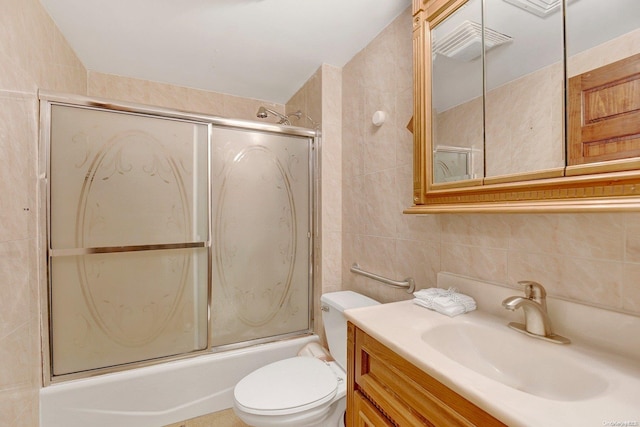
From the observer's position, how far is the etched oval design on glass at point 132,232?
142 centimetres

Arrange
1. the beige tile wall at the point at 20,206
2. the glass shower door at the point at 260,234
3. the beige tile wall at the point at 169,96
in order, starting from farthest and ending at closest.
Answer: the beige tile wall at the point at 169,96
the glass shower door at the point at 260,234
the beige tile wall at the point at 20,206

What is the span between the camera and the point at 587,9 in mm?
686

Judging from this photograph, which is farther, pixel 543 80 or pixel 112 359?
pixel 112 359

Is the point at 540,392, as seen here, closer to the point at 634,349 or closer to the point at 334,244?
the point at 634,349

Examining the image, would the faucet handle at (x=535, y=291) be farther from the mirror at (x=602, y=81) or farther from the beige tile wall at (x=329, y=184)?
the beige tile wall at (x=329, y=184)

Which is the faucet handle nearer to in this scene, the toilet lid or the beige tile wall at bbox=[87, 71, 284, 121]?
the toilet lid

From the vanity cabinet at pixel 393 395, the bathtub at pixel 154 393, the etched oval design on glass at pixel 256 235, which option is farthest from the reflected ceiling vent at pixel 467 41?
the bathtub at pixel 154 393

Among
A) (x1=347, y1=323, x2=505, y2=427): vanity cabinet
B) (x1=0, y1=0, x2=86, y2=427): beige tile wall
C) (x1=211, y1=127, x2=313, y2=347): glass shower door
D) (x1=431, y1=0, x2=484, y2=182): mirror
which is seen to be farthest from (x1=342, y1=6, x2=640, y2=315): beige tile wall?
(x1=0, y1=0, x2=86, y2=427): beige tile wall

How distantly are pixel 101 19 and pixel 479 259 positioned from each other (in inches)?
84.0

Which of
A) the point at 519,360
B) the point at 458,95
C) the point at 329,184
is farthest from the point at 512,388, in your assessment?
the point at 329,184

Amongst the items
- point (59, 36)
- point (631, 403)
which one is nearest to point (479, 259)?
point (631, 403)

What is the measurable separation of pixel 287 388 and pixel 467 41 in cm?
157

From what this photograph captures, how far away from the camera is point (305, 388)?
1251mm

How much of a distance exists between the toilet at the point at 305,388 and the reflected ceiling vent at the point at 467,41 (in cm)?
116
